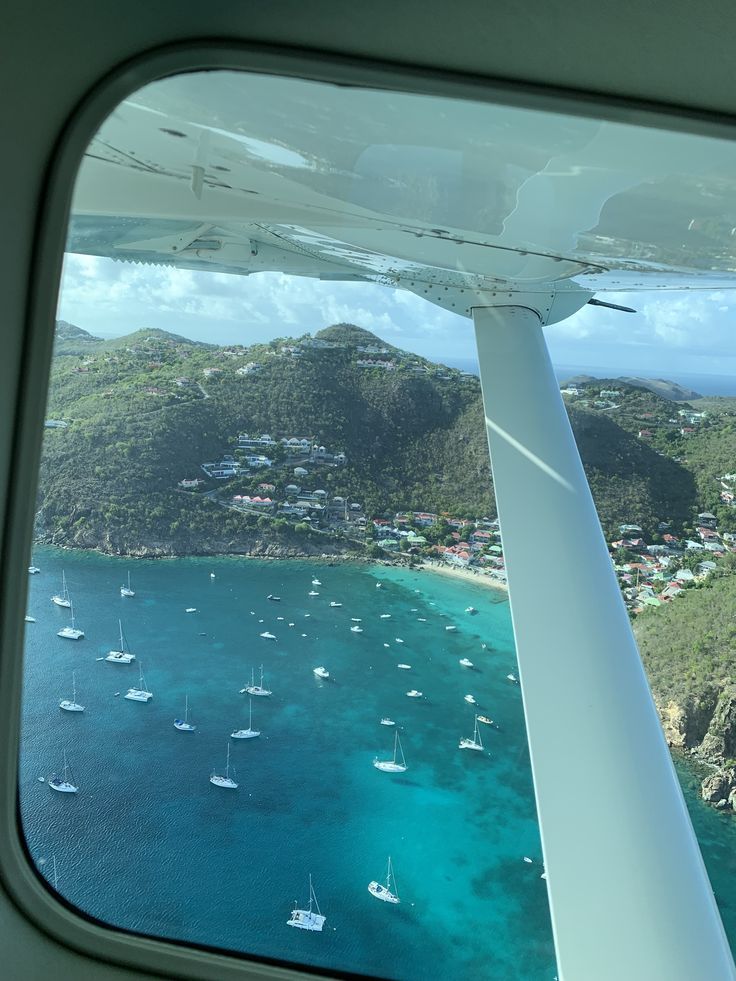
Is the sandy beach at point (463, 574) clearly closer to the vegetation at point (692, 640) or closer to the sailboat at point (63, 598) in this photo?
the vegetation at point (692, 640)

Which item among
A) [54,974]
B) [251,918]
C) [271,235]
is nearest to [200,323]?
[251,918]

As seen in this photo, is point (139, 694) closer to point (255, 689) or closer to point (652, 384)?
point (255, 689)

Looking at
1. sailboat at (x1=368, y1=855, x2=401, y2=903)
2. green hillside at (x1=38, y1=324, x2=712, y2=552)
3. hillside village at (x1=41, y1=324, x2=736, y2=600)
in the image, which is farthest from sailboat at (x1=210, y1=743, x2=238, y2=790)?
hillside village at (x1=41, y1=324, x2=736, y2=600)

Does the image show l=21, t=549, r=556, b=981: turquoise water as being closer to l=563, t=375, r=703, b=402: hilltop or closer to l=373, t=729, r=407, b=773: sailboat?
l=373, t=729, r=407, b=773: sailboat

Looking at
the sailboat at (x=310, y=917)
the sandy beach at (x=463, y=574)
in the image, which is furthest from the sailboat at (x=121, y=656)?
the sandy beach at (x=463, y=574)

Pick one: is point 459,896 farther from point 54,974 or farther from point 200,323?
point 200,323

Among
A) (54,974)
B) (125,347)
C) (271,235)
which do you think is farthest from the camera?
(125,347)
